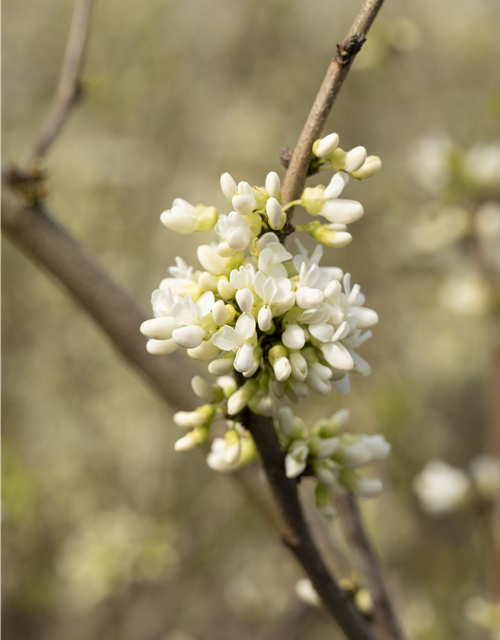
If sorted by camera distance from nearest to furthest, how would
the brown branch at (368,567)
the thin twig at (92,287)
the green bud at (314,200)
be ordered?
the green bud at (314,200)
the brown branch at (368,567)
the thin twig at (92,287)

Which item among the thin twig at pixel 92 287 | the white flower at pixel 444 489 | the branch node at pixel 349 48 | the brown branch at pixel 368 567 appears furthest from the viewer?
the white flower at pixel 444 489

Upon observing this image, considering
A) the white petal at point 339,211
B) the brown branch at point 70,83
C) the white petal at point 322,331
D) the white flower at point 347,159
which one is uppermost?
the brown branch at point 70,83

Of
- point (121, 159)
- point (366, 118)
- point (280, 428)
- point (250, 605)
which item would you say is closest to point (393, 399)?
point (250, 605)

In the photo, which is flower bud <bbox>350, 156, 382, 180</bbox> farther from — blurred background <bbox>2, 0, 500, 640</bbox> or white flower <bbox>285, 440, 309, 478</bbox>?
blurred background <bbox>2, 0, 500, 640</bbox>

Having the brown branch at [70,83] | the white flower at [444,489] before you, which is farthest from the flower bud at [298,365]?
the white flower at [444,489]

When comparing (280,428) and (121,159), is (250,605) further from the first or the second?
(121,159)

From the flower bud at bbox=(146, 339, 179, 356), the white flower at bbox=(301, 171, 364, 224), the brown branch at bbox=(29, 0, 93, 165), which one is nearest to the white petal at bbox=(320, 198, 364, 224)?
the white flower at bbox=(301, 171, 364, 224)

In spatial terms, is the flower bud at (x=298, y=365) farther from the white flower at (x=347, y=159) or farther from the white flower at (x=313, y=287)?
the white flower at (x=347, y=159)
